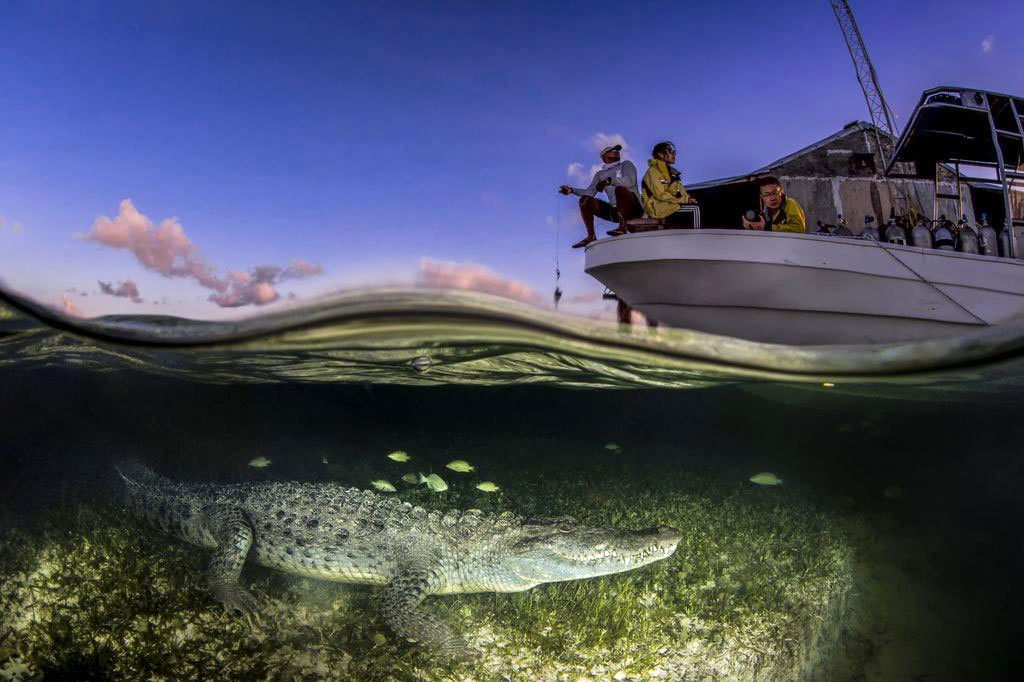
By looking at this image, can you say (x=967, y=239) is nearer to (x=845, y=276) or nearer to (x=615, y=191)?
(x=845, y=276)

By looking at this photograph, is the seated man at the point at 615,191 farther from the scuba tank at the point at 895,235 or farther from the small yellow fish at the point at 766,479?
the small yellow fish at the point at 766,479

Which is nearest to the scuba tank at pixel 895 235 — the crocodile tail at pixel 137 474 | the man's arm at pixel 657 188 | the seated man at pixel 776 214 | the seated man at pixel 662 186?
the seated man at pixel 776 214

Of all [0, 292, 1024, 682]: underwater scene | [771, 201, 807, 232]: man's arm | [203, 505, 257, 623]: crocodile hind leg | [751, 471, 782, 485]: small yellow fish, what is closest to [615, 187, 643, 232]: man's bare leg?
[771, 201, 807, 232]: man's arm

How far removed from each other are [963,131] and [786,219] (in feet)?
9.56

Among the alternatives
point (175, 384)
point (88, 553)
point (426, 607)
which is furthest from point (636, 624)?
point (175, 384)

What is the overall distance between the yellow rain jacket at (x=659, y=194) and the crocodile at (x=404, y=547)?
6.13m

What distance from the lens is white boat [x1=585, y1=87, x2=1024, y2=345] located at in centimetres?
850

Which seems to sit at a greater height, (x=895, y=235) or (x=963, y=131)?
(x=963, y=131)

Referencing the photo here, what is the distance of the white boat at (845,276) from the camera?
850 centimetres

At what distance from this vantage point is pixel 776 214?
369 inches

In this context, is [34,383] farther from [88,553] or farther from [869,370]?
[869,370]

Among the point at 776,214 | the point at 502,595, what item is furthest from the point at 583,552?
the point at 776,214

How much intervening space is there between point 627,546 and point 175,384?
546 centimetres

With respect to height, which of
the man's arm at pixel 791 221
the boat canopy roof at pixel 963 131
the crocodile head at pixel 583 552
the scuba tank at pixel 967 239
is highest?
the boat canopy roof at pixel 963 131
